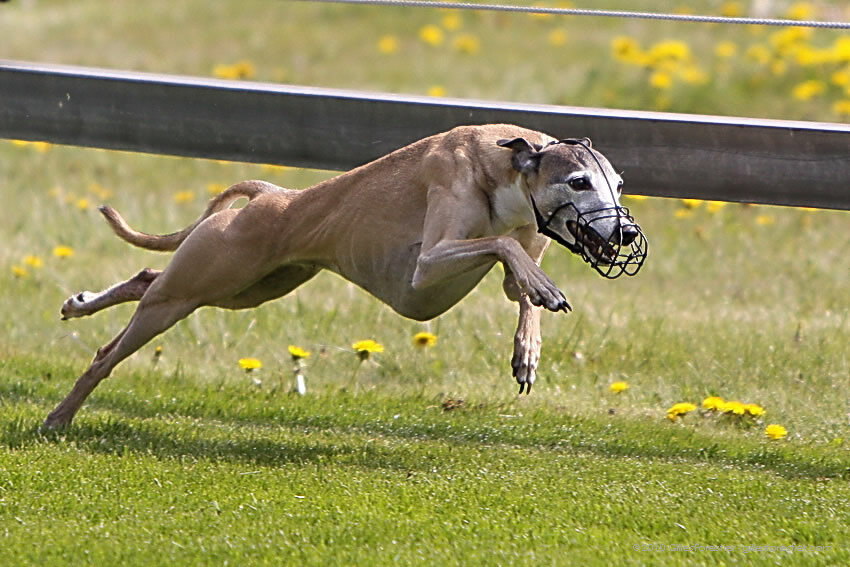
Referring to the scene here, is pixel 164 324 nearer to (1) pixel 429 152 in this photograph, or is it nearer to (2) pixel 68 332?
(1) pixel 429 152

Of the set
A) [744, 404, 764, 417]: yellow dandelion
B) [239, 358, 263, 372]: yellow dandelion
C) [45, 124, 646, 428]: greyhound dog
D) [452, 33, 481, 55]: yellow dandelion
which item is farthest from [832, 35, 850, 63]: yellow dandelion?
[239, 358, 263, 372]: yellow dandelion

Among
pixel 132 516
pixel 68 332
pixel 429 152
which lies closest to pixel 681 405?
pixel 429 152

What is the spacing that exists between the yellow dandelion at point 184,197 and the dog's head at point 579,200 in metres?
4.89

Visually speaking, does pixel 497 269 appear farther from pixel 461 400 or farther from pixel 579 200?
pixel 579 200

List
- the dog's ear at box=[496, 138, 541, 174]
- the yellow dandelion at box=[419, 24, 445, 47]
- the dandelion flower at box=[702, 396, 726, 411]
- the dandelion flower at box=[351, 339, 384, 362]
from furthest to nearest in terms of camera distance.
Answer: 1. the yellow dandelion at box=[419, 24, 445, 47]
2. the dandelion flower at box=[351, 339, 384, 362]
3. the dandelion flower at box=[702, 396, 726, 411]
4. the dog's ear at box=[496, 138, 541, 174]

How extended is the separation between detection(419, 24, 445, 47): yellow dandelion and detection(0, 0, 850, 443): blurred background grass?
0.04 m

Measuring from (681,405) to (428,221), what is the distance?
1.59 metres

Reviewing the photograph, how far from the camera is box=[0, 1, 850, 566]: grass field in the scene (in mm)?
4512

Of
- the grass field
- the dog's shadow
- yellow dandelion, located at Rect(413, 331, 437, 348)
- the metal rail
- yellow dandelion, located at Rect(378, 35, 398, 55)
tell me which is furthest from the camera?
yellow dandelion, located at Rect(378, 35, 398, 55)

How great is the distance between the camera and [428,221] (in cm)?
527

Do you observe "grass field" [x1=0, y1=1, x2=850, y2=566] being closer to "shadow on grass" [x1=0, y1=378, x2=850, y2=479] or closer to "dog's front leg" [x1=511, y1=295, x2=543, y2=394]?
"shadow on grass" [x1=0, y1=378, x2=850, y2=479]

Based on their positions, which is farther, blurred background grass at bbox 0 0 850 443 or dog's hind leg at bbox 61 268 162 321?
blurred background grass at bbox 0 0 850 443

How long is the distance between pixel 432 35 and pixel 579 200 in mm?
9273

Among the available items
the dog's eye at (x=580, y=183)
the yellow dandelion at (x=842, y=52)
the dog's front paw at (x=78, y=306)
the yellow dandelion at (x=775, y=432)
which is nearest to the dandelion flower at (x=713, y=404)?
the yellow dandelion at (x=775, y=432)
